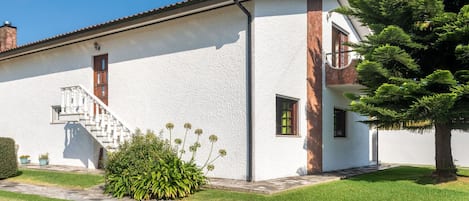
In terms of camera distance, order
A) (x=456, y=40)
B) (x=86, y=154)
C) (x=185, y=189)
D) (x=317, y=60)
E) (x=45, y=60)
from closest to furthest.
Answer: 1. (x=185, y=189)
2. (x=456, y=40)
3. (x=317, y=60)
4. (x=86, y=154)
5. (x=45, y=60)

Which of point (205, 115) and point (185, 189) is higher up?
point (205, 115)

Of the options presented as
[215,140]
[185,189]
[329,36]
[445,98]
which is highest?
[329,36]

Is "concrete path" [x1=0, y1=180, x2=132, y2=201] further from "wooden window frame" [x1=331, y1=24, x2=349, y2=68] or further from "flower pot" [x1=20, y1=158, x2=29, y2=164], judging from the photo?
"wooden window frame" [x1=331, y1=24, x2=349, y2=68]

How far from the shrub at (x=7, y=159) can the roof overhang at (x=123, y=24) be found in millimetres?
4096

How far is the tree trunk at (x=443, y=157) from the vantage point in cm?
1129

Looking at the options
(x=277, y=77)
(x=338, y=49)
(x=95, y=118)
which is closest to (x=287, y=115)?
(x=277, y=77)

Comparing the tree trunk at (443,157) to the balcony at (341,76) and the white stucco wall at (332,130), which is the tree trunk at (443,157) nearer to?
the balcony at (341,76)

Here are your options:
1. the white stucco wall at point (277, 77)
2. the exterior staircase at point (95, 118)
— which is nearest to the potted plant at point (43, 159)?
the exterior staircase at point (95, 118)

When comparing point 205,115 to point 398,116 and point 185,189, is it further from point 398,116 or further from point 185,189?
point 398,116

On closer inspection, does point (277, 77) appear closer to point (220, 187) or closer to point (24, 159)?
point (220, 187)

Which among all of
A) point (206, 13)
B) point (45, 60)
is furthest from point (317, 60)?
point (45, 60)

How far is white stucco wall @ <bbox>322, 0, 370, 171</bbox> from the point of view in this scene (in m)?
14.2

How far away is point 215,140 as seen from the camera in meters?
11.1

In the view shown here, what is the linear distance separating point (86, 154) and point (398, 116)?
10299 mm
